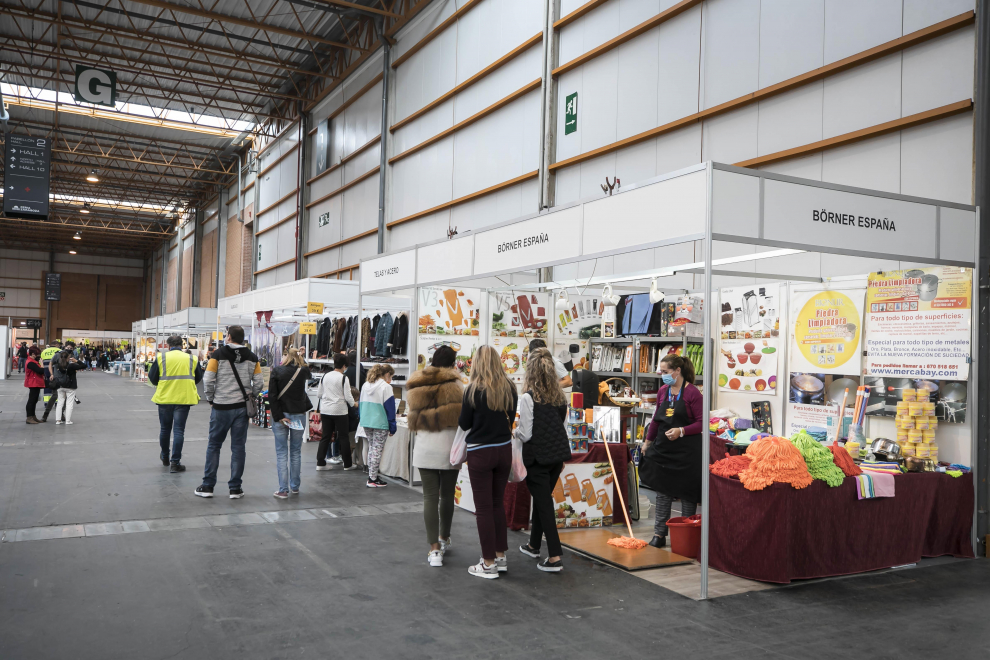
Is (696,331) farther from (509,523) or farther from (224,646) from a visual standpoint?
(224,646)

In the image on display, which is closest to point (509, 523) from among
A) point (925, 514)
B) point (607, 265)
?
point (925, 514)

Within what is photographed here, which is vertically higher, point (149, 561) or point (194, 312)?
point (194, 312)

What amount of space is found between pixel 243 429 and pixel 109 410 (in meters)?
10.3

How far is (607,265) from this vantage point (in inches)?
373

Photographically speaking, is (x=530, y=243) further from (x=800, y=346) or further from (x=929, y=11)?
(x=929, y=11)

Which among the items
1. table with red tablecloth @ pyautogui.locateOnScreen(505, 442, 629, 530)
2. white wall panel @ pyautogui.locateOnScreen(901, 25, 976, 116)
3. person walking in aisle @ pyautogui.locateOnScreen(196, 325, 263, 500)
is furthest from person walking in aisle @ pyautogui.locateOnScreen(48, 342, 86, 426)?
white wall panel @ pyautogui.locateOnScreen(901, 25, 976, 116)

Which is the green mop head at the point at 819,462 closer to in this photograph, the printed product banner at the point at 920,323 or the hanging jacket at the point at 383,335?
the printed product banner at the point at 920,323

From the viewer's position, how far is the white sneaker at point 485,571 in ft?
15.0

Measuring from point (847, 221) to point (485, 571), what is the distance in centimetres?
324

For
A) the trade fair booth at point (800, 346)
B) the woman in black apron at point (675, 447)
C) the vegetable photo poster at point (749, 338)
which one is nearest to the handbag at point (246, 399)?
the trade fair booth at point (800, 346)

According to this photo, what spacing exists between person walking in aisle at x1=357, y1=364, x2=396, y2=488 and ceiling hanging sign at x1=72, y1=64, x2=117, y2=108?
36.8 feet

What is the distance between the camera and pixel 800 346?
21.9 feet

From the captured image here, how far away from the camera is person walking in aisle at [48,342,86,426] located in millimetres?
12000

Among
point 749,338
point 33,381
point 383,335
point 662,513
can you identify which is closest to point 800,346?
point 749,338
